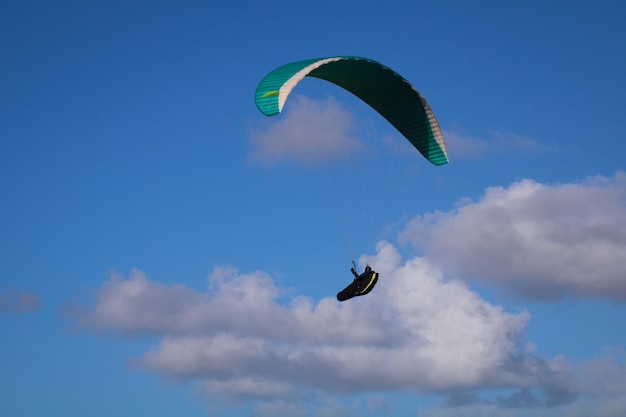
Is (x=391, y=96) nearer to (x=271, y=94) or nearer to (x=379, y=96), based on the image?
(x=379, y=96)

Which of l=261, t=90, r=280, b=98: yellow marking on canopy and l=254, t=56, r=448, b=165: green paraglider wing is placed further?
l=254, t=56, r=448, b=165: green paraglider wing

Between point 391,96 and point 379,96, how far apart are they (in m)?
0.74

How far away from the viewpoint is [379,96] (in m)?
52.7

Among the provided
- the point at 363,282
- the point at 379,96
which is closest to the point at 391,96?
the point at 379,96

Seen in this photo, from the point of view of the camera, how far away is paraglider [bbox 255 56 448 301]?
4647cm

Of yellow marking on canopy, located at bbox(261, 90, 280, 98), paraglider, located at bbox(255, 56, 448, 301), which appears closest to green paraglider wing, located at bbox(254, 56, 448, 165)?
paraglider, located at bbox(255, 56, 448, 301)

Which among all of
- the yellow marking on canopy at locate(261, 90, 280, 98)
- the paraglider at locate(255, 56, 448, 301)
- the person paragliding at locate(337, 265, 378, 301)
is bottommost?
the person paragliding at locate(337, 265, 378, 301)

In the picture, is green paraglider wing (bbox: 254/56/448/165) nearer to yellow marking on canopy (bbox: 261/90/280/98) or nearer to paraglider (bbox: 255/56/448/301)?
paraglider (bbox: 255/56/448/301)

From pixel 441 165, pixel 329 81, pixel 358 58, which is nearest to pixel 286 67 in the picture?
pixel 358 58

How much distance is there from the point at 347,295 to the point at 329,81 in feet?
33.5

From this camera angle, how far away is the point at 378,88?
171 feet

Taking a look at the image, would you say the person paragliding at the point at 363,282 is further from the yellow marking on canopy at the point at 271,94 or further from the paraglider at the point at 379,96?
the yellow marking on canopy at the point at 271,94

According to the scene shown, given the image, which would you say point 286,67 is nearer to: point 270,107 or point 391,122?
point 270,107

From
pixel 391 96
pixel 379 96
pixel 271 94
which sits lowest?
pixel 271 94
